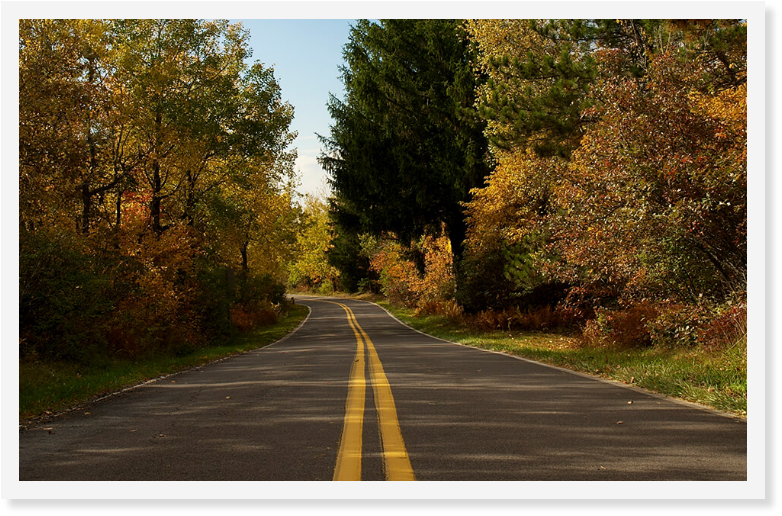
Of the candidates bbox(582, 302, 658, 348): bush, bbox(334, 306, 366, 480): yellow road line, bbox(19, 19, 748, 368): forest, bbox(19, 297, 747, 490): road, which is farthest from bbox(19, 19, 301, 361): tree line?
bbox(582, 302, 658, 348): bush

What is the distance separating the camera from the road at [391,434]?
4812 mm

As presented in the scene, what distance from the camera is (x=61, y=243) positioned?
13.6 metres

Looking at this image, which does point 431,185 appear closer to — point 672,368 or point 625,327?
point 625,327

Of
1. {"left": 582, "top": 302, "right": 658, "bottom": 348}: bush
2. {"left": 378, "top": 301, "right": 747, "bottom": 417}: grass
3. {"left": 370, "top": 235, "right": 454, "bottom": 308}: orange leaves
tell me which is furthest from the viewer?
{"left": 370, "top": 235, "right": 454, "bottom": 308}: orange leaves

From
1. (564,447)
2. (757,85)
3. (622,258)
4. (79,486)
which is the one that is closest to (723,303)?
(622,258)

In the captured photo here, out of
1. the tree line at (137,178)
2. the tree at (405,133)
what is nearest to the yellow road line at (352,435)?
the tree line at (137,178)

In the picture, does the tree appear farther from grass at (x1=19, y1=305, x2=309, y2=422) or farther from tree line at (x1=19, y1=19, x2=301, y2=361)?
grass at (x1=19, y1=305, x2=309, y2=422)

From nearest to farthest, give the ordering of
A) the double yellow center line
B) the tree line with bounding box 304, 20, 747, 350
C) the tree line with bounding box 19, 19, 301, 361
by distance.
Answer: the double yellow center line < the tree line with bounding box 304, 20, 747, 350 < the tree line with bounding box 19, 19, 301, 361

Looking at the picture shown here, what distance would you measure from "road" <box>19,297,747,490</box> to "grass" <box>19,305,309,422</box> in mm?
642

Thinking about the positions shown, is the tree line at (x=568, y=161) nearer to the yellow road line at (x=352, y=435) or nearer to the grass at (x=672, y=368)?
the grass at (x=672, y=368)

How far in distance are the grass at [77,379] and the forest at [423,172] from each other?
620mm

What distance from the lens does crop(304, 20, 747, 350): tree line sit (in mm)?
11633

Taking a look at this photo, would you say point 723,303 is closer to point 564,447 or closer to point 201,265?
point 564,447

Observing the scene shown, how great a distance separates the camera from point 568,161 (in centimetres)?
1812
